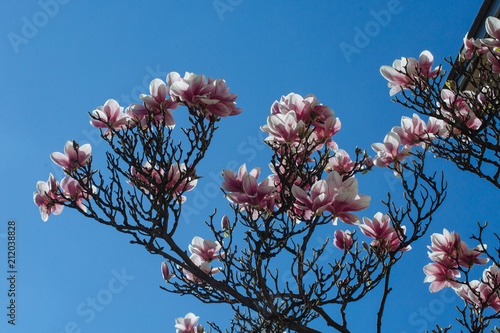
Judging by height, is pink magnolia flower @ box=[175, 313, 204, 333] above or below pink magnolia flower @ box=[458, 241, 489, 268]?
above

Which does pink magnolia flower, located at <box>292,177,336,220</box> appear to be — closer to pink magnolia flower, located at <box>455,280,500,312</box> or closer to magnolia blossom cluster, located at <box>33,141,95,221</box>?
magnolia blossom cluster, located at <box>33,141,95,221</box>

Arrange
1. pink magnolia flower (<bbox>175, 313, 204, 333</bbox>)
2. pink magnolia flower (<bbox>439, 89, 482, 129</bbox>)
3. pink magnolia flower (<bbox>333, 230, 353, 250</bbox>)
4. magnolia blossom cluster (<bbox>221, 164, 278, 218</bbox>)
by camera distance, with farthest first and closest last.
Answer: pink magnolia flower (<bbox>175, 313, 204, 333</bbox>) < pink magnolia flower (<bbox>439, 89, 482, 129</bbox>) < pink magnolia flower (<bbox>333, 230, 353, 250</bbox>) < magnolia blossom cluster (<bbox>221, 164, 278, 218</bbox>)

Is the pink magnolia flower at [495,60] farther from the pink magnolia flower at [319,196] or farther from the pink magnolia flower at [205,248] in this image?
the pink magnolia flower at [205,248]

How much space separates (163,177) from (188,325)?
140cm

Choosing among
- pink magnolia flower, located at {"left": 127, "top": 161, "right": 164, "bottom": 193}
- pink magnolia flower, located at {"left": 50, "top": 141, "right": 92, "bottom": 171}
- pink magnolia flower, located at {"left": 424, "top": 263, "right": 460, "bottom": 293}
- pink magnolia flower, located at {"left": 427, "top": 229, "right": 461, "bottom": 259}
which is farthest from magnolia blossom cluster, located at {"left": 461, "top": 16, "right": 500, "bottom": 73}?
pink magnolia flower, located at {"left": 50, "top": 141, "right": 92, "bottom": 171}

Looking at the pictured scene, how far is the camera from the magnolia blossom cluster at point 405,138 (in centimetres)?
283

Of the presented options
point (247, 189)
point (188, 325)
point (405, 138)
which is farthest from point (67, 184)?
point (405, 138)

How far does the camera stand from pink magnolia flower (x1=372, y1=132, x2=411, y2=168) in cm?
282

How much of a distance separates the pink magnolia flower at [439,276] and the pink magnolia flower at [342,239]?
501mm

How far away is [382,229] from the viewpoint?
8.30 feet

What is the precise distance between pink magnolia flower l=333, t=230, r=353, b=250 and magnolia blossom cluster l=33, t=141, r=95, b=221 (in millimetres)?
1600

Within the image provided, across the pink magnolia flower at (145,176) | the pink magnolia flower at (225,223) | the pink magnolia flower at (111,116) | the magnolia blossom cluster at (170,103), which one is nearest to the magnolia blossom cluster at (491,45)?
the magnolia blossom cluster at (170,103)

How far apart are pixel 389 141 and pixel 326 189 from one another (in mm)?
1146

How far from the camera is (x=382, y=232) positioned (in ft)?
8.29
